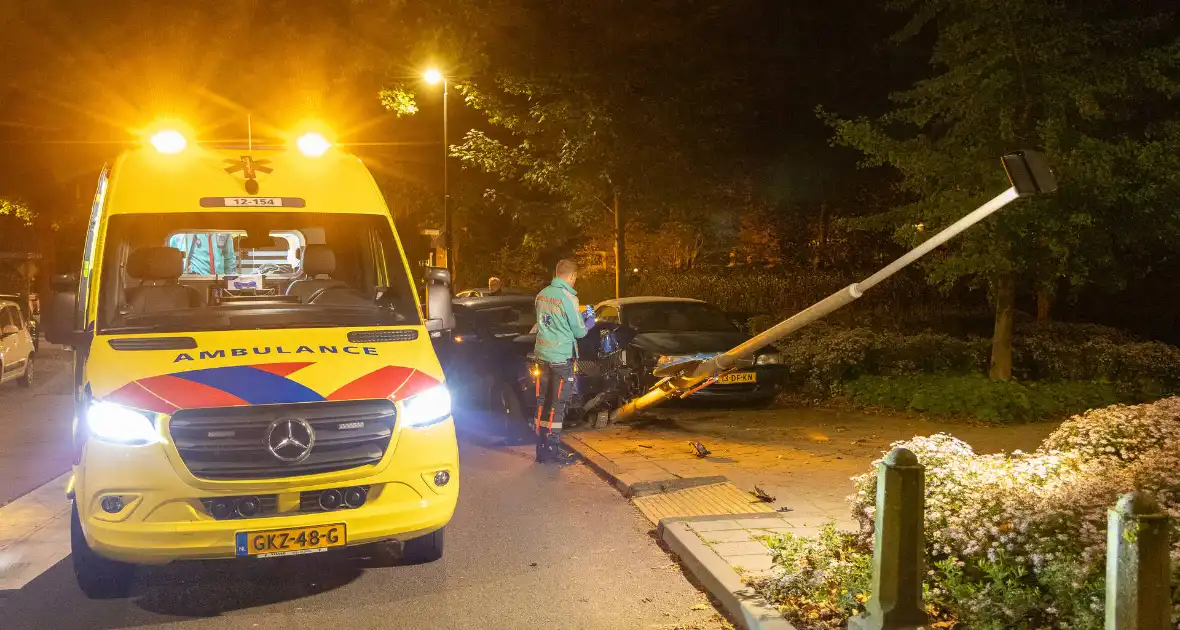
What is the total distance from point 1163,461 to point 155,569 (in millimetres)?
5862

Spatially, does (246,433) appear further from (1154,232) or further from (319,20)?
(319,20)

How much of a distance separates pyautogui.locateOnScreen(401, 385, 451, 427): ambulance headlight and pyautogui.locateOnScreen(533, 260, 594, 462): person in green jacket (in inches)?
144

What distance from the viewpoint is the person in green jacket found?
30.9 ft

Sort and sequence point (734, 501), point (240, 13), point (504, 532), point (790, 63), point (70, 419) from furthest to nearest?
point (790, 63) < point (240, 13) < point (70, 419) < point (734, 501) < point (504, 532)

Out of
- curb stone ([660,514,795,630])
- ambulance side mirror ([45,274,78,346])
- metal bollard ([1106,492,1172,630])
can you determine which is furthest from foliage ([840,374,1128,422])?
ambulance side mirror ([45,274,78,346])

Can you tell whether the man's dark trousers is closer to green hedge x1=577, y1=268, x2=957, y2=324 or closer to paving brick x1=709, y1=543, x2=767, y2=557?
paving brick x1=709, y1=543, x2=767, y2=557

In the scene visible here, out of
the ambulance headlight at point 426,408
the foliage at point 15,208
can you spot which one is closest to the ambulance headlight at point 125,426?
the ambulance headlight at point 426,408

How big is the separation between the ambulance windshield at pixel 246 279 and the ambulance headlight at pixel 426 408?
2.79 feet

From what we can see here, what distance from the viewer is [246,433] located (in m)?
5.23

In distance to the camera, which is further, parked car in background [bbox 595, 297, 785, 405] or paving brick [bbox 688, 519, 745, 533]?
parked car in background [bbox 595, 297, 785, 405]

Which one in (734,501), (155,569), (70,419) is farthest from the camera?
(70,419)

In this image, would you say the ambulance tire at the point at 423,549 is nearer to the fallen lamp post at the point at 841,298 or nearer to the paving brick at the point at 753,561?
the paving brick at the point at 753,561

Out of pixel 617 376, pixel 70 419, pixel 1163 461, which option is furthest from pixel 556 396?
pixel 70 419

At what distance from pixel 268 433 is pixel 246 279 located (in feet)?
9.40
